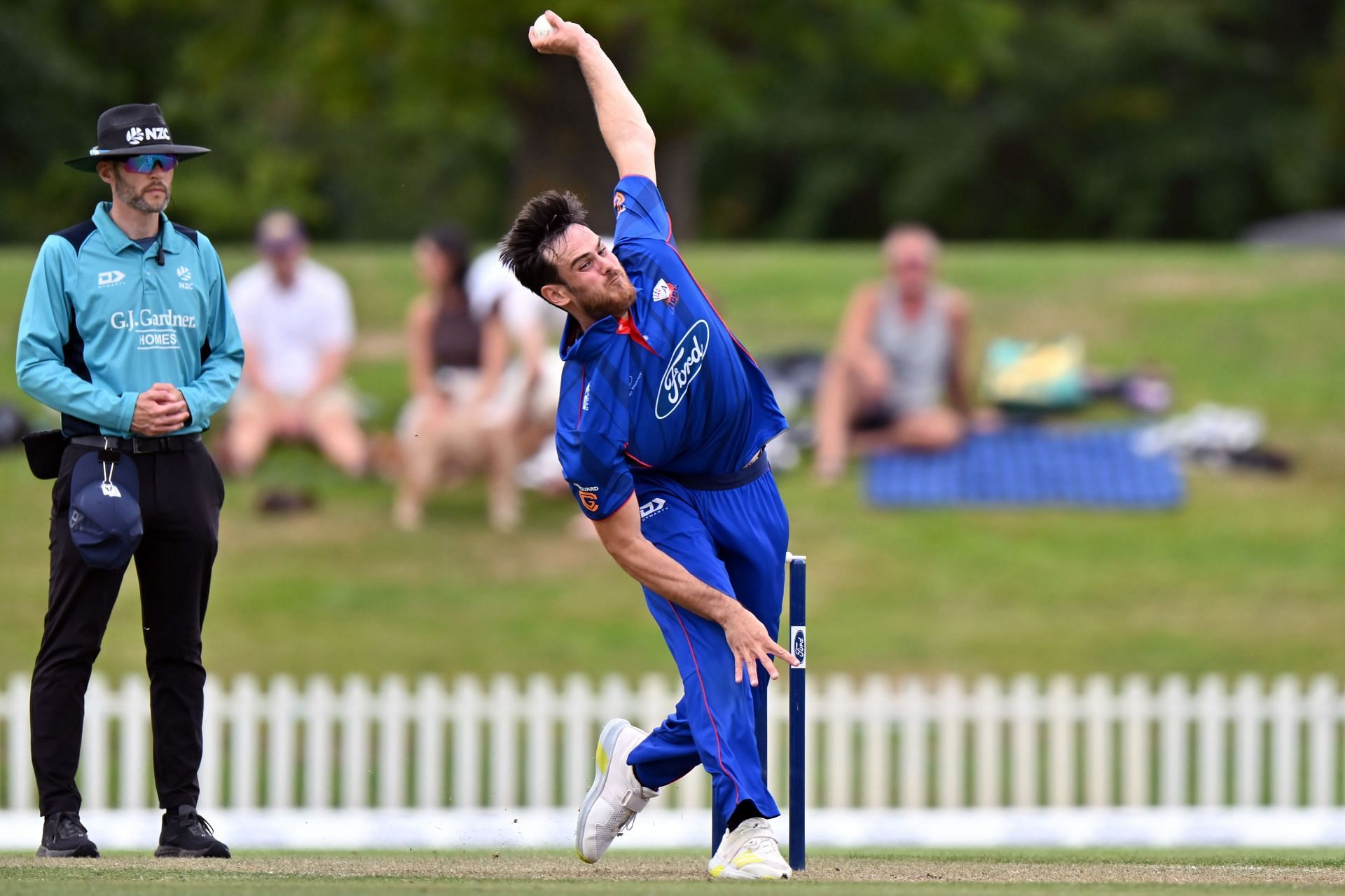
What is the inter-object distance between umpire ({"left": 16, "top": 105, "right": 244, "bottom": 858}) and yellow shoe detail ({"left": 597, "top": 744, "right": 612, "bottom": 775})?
1123 millimetres

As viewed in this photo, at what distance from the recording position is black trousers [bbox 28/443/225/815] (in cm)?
578

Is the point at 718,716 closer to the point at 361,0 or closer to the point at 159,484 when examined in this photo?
the point at 159,484

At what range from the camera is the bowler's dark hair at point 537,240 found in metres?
5.43

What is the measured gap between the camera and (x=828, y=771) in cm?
1029

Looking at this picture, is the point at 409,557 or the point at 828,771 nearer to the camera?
the point at 828,771

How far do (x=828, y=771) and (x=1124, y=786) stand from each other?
4.64 ft

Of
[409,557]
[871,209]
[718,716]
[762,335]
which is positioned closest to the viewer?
[718,716]

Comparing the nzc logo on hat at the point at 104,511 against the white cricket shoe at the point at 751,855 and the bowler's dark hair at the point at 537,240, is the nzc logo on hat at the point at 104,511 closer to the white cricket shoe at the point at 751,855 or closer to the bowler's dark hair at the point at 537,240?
the bowler's dark hair at the point at 537,240

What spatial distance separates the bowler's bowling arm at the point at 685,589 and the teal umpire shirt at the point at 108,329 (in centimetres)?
120

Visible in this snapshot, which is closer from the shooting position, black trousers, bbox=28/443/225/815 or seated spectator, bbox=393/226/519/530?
black trousers, bbox=28/443/225/815

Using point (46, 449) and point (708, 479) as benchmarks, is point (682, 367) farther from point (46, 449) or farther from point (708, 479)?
point (46, 449)

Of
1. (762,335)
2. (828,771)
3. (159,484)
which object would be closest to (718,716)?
(159,484)

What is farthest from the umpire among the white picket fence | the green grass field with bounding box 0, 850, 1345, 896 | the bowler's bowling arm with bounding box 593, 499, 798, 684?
the white picket fence

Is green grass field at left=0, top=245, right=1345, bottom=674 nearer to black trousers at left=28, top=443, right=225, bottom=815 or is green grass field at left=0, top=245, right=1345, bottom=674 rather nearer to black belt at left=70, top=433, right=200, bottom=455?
black trousers at left=28, top=443, right=225, bottom=815
